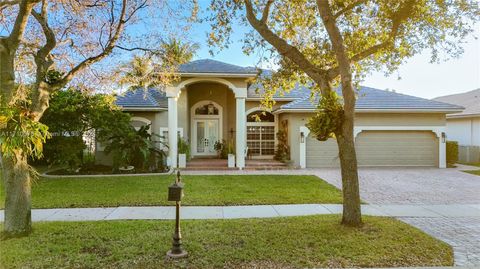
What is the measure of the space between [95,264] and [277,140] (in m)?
15.7

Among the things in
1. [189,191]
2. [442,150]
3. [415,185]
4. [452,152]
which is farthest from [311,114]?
[189,191]

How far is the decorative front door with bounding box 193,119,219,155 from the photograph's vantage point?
805 inches

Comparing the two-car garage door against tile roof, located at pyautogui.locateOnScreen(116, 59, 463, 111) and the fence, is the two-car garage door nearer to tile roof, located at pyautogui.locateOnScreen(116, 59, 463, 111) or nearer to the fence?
tile roof, located at pyautogui.locateOnScreen(116, 59, 463, 111)

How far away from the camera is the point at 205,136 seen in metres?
20.6

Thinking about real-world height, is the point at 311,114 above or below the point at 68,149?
above

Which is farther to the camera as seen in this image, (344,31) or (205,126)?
(205,126)

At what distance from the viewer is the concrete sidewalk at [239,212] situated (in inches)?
300

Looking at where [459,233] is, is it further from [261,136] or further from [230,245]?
[261,136]

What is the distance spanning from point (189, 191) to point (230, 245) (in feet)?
17.3

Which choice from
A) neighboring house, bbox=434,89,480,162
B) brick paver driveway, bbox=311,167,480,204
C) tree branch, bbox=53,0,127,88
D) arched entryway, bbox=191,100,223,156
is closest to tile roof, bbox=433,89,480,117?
neighboring house, bbox=434,89,480,162

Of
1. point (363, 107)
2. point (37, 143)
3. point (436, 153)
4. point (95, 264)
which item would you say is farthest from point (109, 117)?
point (436, 153)

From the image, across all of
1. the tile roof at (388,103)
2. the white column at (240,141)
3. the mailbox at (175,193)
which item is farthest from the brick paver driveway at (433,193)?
the mailbox at (175,193)

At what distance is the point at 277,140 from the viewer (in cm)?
1988

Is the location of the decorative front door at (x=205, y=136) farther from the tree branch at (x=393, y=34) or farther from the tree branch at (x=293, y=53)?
the tree branch at (x=393, y=34)
